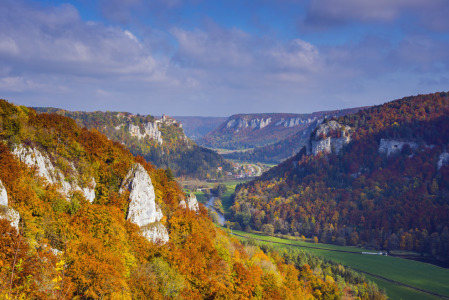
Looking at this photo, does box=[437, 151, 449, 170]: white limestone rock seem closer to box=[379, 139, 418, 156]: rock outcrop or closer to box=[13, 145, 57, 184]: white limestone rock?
box=[379, 139, 418, 156]: rock outcrop

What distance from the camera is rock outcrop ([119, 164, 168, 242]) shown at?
39.1 metres

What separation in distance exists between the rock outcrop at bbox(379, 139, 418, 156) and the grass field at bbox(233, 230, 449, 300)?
6014 centimetres

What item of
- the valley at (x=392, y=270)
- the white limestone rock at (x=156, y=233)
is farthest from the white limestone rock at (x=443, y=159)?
the white limestone rock at (x=156, y=233)

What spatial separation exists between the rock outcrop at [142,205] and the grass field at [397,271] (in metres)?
52.7

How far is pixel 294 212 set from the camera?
128125 millimetres

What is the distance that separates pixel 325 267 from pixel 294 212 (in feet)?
186

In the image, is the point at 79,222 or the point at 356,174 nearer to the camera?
the point at 79,222

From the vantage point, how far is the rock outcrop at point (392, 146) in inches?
5284

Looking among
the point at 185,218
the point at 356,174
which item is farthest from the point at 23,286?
the point at 356,174

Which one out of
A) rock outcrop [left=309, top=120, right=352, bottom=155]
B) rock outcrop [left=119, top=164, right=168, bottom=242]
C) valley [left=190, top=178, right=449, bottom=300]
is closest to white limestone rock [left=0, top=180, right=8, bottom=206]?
rock outcrop [left=119, top=164, right=168, bottom=242]

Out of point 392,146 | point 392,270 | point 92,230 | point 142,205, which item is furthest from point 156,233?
point 392,146

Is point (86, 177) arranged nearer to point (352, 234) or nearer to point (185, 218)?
point (185, 218)

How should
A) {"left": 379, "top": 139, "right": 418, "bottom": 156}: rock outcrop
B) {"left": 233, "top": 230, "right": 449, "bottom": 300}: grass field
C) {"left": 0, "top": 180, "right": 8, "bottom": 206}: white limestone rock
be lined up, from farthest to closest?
{"left": 379, "top": 139, "right": 418, "bottom": 156}: rock outcrop < {"left": 233, "top": 230, "right": 449, "bottom": 300}: grass field < {"left": 0, "top": 180, "right": 8, "bottom": 206}: white limestone rock

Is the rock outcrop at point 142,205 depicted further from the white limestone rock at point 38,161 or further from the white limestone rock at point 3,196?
the white limestone rock at point 3,196
